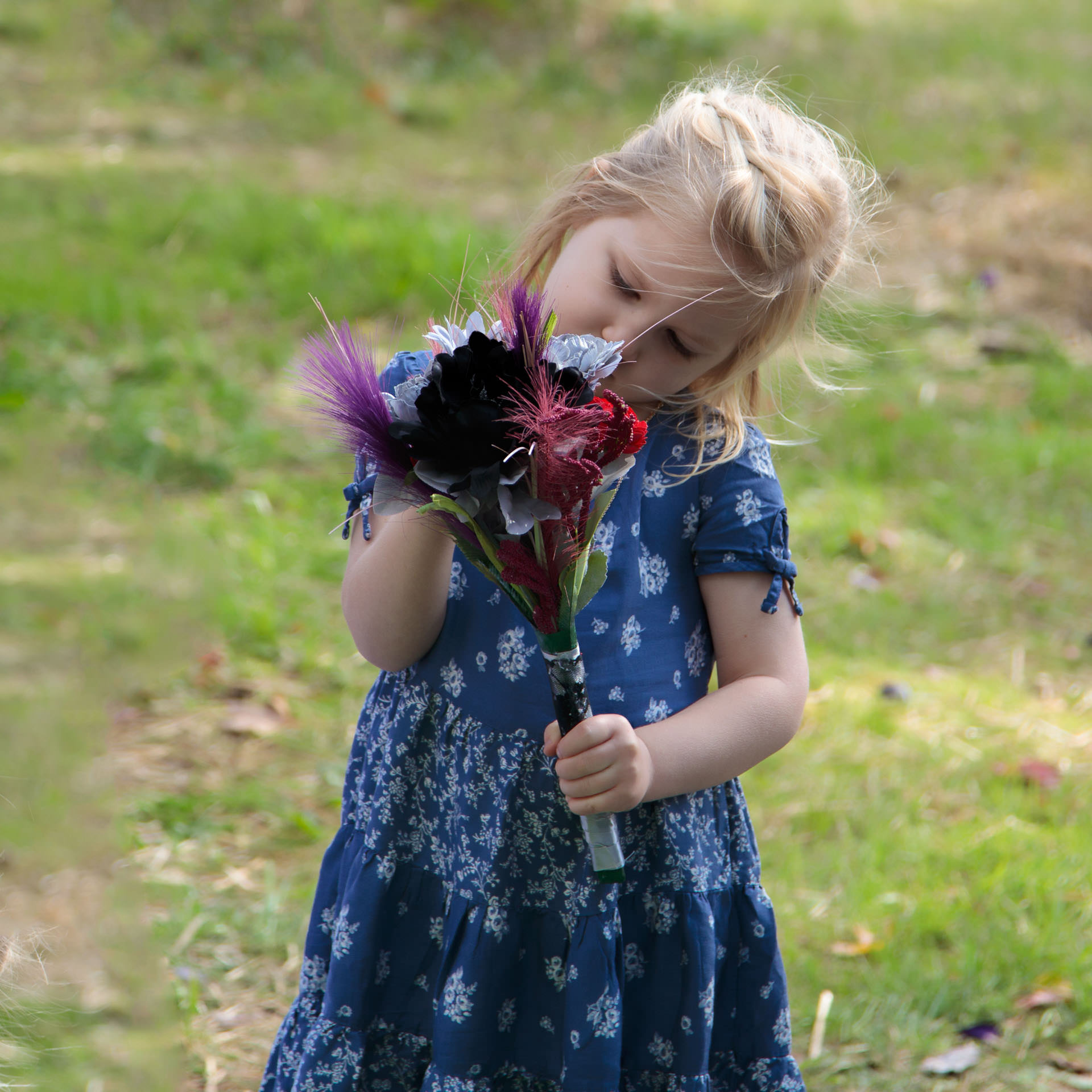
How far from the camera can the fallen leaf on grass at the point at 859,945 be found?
2607mm

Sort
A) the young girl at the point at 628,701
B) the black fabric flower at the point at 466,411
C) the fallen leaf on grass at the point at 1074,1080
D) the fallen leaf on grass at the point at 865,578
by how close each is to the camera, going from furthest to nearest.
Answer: the fallen leaf on grass at the point at 865,578, the fallen leaf on grass at the point at 1074,1080, the young girl at the point at 628,701, the black fabric flower at the point at 466,411

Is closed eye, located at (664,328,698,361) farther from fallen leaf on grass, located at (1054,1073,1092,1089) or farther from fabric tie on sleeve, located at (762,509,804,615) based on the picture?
fallen leaf on grass, located at (1054,1073,1092,1089)

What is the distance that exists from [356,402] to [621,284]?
437 millimetres

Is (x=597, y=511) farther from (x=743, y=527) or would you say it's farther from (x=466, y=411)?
(x=743, y=527)

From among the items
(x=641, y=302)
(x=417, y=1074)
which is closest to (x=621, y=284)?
(x=641, y=302)

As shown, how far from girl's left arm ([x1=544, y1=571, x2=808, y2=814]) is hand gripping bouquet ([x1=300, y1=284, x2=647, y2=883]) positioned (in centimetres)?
9

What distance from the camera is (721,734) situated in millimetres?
1657

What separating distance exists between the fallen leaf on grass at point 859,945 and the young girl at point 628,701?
816mm

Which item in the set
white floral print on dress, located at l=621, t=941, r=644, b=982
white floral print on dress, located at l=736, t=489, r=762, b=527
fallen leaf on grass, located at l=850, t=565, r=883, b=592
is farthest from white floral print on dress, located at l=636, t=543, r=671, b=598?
fallen leaf on grass, located at l=850, t=565, r=883, b=592

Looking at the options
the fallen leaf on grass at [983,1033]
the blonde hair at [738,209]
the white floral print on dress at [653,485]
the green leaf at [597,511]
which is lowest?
the fallen leaf on grass at [983,1033]

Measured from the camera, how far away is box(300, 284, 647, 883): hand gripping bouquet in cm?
131

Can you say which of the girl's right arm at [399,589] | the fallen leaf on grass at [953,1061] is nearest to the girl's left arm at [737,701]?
the girl's right arm at [399,589]

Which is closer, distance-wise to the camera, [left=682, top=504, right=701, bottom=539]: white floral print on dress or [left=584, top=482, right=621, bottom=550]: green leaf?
[left=584, top=482, right=621, bottom=550]: green leaf

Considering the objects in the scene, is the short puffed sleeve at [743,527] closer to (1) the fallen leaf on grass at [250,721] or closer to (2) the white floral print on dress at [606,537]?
(2) the white floral print on dress at [606,537]
